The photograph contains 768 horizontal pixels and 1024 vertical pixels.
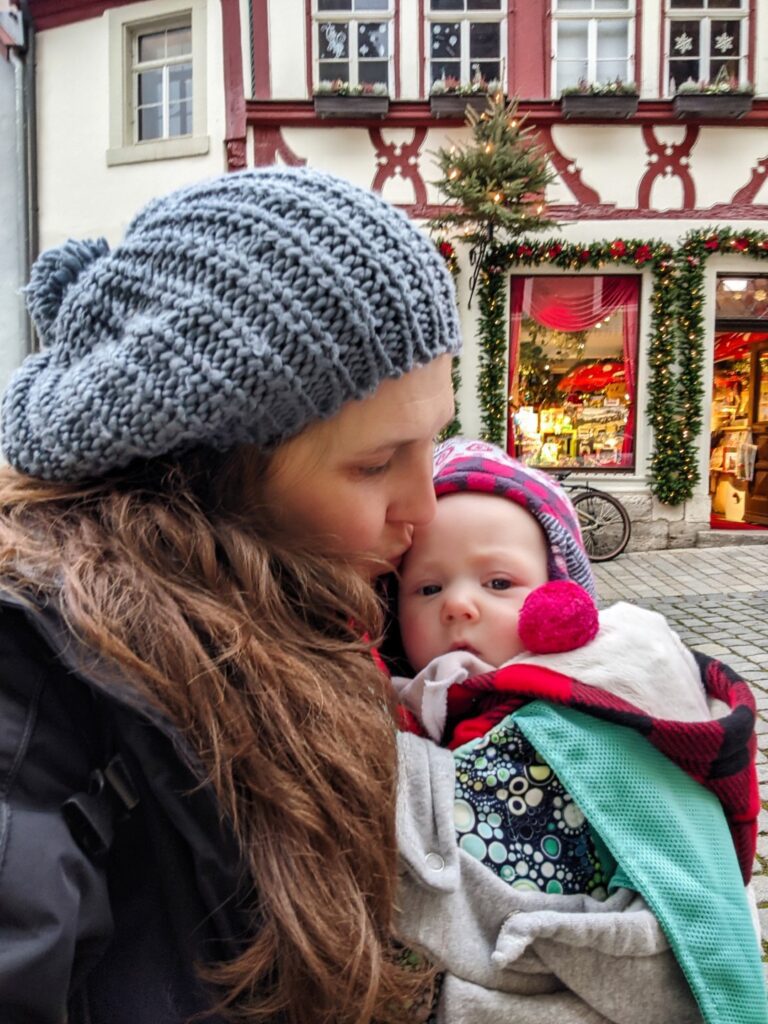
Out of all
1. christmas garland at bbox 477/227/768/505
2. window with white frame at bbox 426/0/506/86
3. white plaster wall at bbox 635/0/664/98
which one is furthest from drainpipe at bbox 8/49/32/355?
white plaster wall at bbox 635/0/664/98

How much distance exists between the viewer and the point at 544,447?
932cm

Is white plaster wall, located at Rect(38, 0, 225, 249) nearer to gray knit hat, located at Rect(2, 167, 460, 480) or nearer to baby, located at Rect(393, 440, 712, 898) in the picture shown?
baby, located at Rect(393, 440, 712, 898)

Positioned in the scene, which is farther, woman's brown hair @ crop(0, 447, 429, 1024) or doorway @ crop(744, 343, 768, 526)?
doorway @ crop(744, 343, 768, 526)

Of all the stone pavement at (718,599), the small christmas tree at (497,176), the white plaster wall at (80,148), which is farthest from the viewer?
the white plaster wall at (80,148)

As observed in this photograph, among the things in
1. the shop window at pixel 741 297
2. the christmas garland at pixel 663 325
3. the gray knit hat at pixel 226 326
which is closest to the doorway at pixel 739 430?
the shop window at pixel 741 297

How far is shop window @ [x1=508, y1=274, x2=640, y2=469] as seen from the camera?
8.91m

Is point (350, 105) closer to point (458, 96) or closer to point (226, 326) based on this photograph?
point (458, 96)

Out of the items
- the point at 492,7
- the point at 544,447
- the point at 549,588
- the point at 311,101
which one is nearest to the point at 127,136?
the point at 311,101

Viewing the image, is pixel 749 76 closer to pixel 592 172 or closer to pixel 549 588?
pixel 592 172

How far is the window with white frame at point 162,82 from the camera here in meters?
9.05

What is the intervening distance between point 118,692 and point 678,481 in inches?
349

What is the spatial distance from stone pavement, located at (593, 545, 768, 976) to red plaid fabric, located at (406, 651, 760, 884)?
1498mm

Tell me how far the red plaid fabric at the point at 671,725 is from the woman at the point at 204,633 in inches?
12.9

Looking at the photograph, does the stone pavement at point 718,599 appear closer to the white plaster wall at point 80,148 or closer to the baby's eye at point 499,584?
the baby's eye at point 499,584
